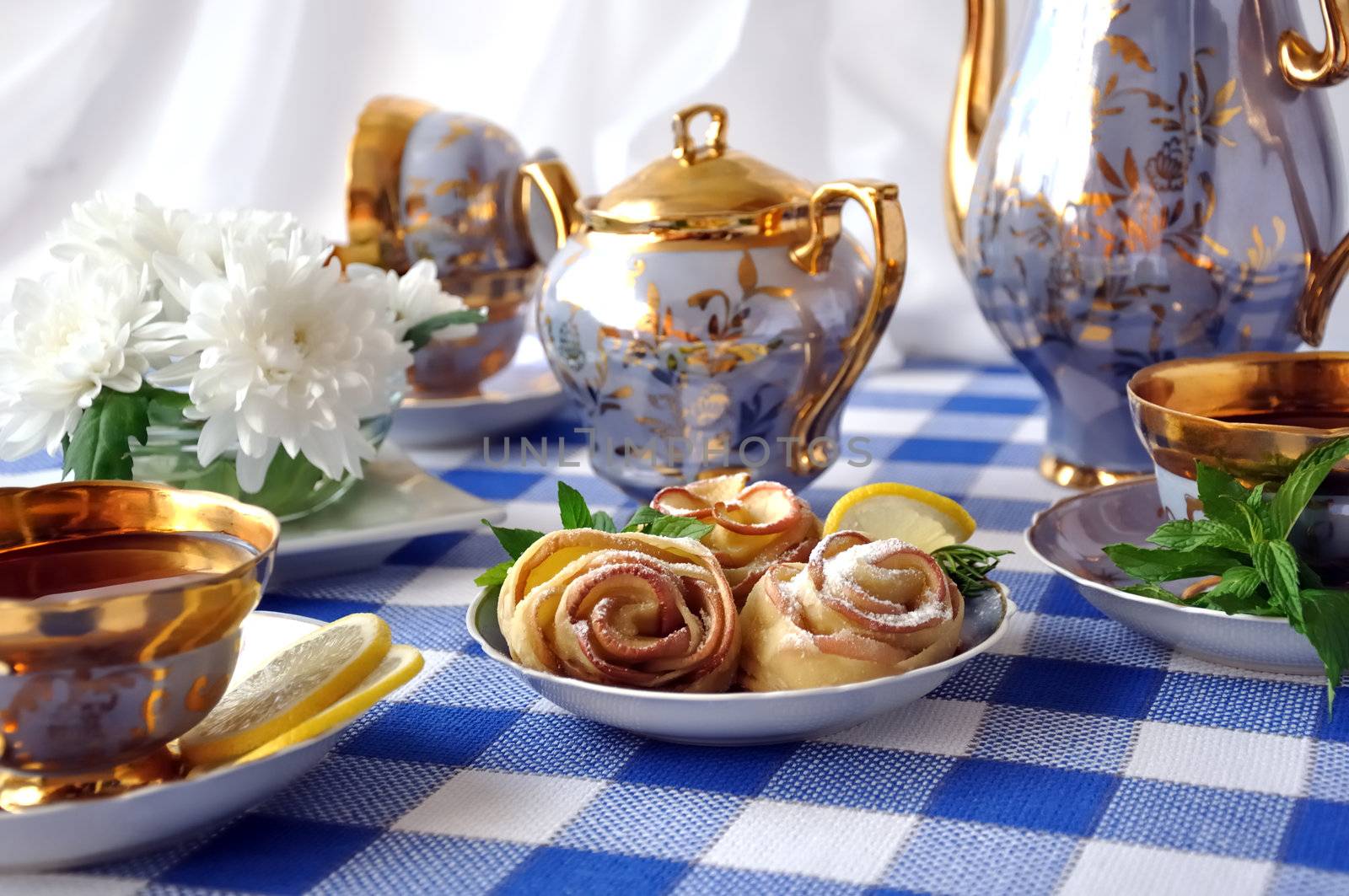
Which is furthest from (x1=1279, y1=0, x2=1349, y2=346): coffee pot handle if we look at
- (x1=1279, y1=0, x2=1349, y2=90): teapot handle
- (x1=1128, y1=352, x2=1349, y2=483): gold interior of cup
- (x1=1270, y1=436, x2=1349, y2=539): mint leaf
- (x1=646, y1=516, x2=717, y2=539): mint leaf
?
(x1=646, y1=516, x2=717, y2=539): mint leaf

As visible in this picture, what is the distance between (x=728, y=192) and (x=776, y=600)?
291mm

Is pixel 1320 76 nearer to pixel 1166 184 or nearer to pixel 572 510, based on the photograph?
pixel 1166 184

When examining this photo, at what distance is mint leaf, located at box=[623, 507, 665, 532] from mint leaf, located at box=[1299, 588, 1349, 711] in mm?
232

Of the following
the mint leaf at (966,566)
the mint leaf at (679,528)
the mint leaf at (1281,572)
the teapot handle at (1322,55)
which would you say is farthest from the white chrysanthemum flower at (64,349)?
the teapot handle at (1322,55)

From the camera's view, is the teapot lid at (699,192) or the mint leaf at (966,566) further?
the teapot lid at (699,192)

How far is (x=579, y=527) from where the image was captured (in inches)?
22.8

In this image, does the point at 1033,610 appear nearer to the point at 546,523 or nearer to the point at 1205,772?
the point at 1205,772

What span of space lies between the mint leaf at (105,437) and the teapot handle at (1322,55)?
577mm

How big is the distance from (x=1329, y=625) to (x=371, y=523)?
0.42 meters

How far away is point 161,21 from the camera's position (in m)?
1.34

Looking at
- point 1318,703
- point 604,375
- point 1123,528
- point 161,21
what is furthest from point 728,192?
point 161,21

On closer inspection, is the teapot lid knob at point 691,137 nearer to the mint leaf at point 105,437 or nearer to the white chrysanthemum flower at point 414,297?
the white chrysanthemum flower at point 414,297

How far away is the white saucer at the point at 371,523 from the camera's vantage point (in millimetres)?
692

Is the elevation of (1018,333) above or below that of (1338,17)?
below
